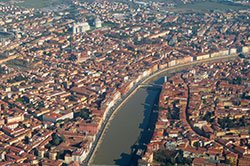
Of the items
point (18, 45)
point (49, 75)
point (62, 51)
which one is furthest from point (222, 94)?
point (18, 45)

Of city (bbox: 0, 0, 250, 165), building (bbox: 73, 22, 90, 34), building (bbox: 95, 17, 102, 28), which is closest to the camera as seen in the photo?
city (bbox: 0, 0, 250, 165)

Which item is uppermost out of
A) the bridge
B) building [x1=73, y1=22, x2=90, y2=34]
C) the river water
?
building [x1=73, y1=22, x2=90, y2=34]

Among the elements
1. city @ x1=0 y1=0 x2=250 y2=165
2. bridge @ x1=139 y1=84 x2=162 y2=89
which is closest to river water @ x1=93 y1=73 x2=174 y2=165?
city @ x1=0 y1=0 x2=250 y2=165

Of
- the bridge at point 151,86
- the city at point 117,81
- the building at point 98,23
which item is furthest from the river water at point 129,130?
the building at point 98,23

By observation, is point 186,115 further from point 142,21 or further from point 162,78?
point 142,21

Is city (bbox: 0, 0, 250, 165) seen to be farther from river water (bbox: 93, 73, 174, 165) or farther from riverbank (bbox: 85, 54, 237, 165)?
river water (bbox: 93, 73, 174, 165)

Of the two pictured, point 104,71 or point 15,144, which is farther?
point 104,71

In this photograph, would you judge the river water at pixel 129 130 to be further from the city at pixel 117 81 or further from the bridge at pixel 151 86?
the bridge at pixel 151 86

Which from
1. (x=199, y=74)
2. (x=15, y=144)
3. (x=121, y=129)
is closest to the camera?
(x=15, y=144)

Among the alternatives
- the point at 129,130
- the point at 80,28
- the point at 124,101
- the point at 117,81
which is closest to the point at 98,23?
the point at 80,28
